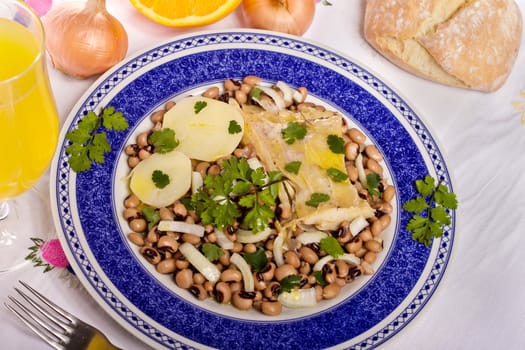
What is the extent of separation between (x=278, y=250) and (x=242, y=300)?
0.21 m

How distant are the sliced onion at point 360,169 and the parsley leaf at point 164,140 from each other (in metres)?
0.59

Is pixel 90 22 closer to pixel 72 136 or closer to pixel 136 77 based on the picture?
pixel 136 77

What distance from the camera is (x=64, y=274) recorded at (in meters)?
1.82

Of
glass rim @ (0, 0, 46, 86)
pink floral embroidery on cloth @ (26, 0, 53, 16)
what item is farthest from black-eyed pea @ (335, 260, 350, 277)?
pink floral embroidery on cloth @ (26, 0, 53, 16)

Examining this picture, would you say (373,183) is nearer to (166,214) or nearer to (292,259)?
(292,259)

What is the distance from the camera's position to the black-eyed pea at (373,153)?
2.10 m

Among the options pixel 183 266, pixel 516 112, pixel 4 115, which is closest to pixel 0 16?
pixel 4 115

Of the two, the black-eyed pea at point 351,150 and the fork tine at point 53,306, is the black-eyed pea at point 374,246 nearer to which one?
the black-eyed pea at point 351,150

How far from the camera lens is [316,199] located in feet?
6.36

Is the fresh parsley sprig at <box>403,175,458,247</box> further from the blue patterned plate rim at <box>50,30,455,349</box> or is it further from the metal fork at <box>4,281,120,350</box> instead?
the metal fork at <box>4,281,120,350</box>

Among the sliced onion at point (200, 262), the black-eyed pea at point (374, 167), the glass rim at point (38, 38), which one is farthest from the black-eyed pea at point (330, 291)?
the glass rim at point (38, 38)

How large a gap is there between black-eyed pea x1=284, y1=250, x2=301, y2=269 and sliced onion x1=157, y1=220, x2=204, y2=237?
0.84ft

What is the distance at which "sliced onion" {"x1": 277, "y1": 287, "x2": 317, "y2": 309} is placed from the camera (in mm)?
1779

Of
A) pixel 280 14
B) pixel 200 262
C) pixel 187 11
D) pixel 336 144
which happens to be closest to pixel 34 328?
pixel 200 262
